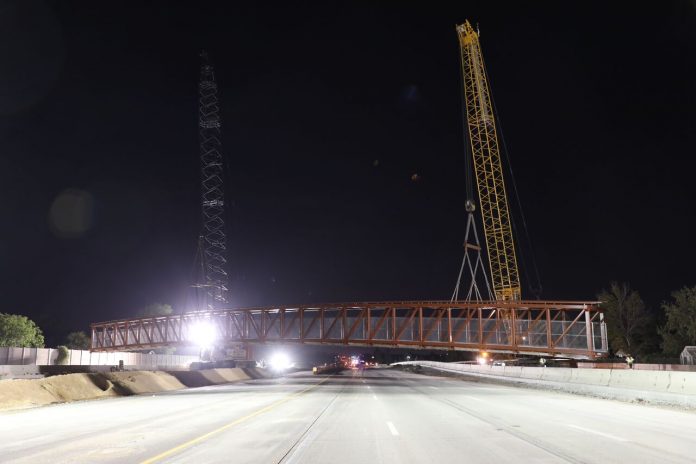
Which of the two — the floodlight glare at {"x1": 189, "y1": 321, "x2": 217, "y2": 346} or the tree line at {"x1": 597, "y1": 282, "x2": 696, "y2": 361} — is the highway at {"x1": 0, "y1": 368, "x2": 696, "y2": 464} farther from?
the tree line at {"x1": 597, "y1": 282, "x2": 696, "y2": 361}

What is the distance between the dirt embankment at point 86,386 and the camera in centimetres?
2448

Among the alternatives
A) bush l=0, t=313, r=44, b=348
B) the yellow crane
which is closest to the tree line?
the yellow crane

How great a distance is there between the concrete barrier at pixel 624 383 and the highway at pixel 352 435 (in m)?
1.11

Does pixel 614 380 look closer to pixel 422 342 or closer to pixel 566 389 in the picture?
pixel 566 389

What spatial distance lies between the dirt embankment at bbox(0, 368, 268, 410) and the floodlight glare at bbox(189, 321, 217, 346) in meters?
32.3

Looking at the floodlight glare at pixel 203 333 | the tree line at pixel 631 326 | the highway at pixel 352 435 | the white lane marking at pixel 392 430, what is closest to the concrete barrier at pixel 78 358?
the floodlight glare at pixel 203 333

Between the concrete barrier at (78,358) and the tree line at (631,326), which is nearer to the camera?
the concrete barrier at (78,358)

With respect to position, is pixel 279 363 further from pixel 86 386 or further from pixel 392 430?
pixel 392 430

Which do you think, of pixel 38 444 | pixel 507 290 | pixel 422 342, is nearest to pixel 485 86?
pixel 507 290

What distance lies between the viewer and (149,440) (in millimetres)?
12734

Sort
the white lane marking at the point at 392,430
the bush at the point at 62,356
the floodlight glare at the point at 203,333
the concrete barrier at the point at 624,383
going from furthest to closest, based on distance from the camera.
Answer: the floodlight glare at the point at 203,333 → the bush at the point at 62,356 → the concrete barrier at the point at 624,383 → the white lane marking at the point at 392,430

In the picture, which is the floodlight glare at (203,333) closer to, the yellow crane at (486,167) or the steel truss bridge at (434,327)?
the steel truss bridge at (434,327)

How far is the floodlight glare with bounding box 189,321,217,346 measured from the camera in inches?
3125

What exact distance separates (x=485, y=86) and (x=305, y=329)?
44.5m
